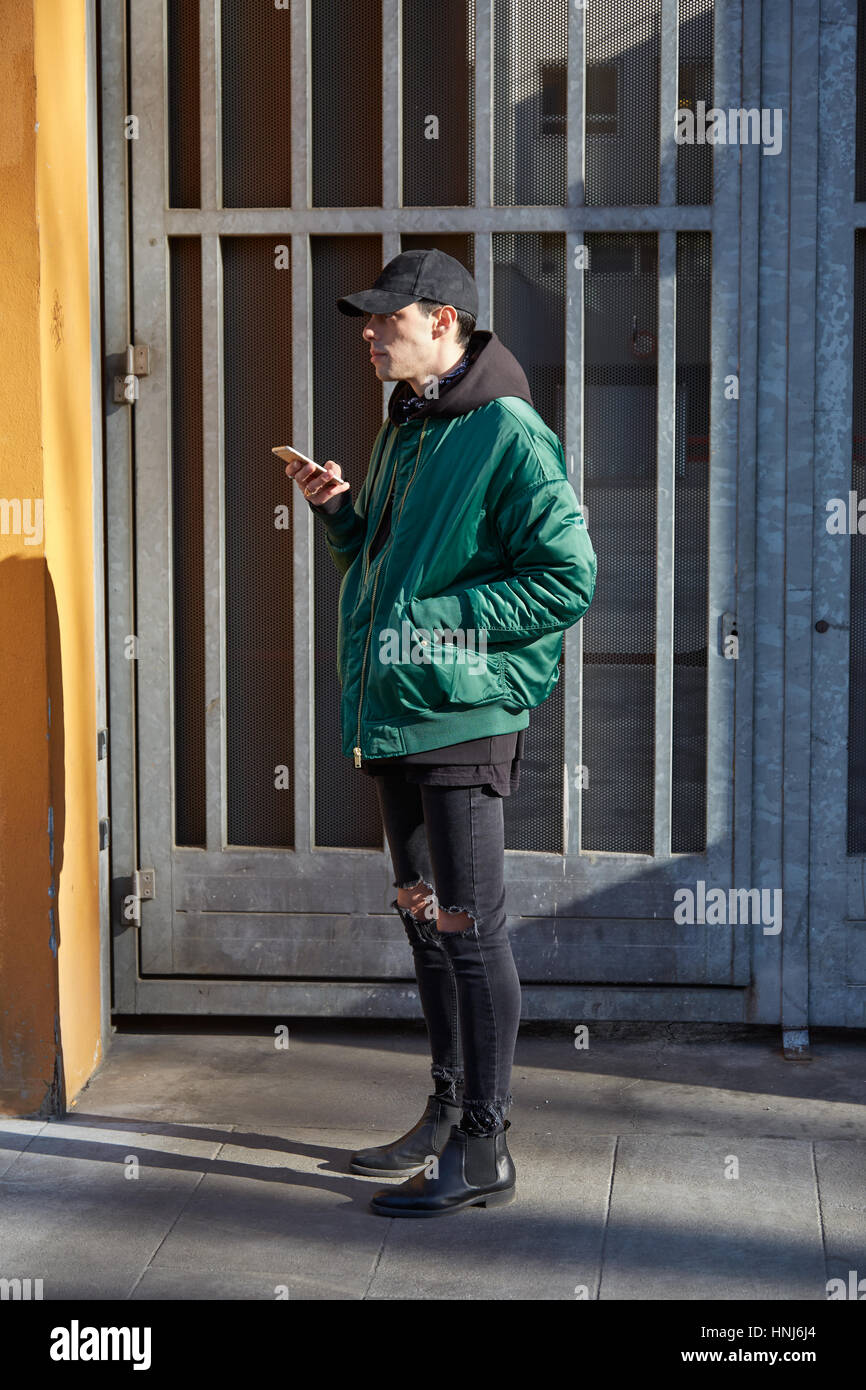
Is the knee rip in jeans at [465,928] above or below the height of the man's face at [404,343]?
below

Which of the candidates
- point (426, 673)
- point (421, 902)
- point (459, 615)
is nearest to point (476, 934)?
point (421, 902)

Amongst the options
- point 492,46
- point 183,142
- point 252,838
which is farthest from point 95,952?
point 492,46

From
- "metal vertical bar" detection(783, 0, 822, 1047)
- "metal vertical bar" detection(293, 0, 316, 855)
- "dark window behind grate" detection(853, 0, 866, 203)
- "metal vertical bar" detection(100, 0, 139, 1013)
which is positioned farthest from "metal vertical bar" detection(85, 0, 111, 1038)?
"dark window behind grate" detection(853, 0, 866, 203)

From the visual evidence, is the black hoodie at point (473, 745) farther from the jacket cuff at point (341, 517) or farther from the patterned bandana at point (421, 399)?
the jacket cuff at point (341, 517)

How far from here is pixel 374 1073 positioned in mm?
4227

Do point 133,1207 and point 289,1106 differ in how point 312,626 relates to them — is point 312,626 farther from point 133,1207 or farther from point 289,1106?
point 133,1207

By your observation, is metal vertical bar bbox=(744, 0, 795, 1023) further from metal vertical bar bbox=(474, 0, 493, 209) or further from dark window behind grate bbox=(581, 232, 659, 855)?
metal vertical bar bbox=(474, 0, 493, 209)

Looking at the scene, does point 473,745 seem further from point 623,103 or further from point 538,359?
point 623,103

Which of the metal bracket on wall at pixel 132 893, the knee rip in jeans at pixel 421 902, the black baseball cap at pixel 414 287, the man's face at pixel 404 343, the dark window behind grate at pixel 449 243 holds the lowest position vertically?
the metal bracket on wall at pixel 132 893

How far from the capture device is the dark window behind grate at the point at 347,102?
14.0ft

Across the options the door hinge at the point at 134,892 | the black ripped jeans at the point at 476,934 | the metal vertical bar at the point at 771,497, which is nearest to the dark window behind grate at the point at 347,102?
the metal vertical bar at the point at 771,497

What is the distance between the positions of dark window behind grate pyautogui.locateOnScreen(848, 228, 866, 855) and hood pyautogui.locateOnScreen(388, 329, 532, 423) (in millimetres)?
1218

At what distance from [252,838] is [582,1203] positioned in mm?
1491

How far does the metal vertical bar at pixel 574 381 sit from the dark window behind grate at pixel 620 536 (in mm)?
32
